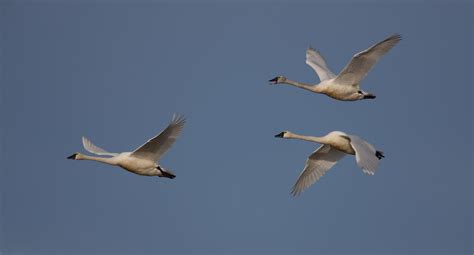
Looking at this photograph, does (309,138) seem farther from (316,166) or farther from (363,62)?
(363,62)

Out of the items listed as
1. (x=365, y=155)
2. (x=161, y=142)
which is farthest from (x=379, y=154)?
(x=161, y=142)

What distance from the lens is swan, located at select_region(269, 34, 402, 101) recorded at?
80.6ft

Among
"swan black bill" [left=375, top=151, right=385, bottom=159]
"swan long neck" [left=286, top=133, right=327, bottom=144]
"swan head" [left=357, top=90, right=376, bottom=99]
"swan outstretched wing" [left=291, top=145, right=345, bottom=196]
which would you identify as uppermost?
"swan head" [left=357, top=90, right=376, bottom=99]

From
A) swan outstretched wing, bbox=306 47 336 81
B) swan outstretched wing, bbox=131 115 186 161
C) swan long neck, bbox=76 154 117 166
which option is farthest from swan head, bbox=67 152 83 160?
swan outstretched wing, bbox=306 47 336 81

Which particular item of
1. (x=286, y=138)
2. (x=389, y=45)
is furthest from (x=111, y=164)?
(x=389, y=45)

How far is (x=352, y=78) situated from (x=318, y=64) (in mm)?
2641

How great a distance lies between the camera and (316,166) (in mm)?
26438

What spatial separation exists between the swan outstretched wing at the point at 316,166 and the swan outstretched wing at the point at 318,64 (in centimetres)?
208

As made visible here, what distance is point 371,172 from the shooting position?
22.1 m

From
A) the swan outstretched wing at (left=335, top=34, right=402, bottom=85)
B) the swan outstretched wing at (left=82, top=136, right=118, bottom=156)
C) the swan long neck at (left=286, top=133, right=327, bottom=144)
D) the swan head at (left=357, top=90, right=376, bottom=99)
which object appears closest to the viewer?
the swan outstretched wing at (left=335, top=34, right=402, bottom=85)

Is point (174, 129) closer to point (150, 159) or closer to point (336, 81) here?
point (150, 159)

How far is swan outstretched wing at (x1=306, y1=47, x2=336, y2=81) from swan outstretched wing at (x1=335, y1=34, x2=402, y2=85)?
1767mm

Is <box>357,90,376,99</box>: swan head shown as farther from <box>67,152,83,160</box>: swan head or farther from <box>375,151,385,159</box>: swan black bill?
<box>67,152,83,160</box>: swan head

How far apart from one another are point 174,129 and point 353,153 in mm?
4491
